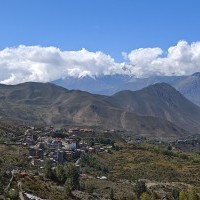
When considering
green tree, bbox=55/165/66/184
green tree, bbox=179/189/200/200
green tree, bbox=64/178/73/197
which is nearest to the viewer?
green tree, bbox=64/178/73/197

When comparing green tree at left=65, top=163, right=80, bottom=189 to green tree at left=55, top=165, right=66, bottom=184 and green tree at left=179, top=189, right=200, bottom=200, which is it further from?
green tree at left=179, top=189, right=200, bottom=200

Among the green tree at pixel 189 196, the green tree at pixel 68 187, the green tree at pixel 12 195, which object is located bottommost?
the green tree at pixel 189 196

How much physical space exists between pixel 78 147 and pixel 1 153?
51989mm

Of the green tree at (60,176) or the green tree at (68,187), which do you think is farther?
the green tree at (60,176)

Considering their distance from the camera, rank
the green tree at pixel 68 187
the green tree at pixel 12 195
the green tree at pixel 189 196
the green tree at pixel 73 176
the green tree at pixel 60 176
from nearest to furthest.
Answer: the green tree at pixel 12 195 < the green tree at pixel 68 187 < the green tree at pixel 189 196 < the green tree at pixel 73 176 < the green tree at pixel 60 176

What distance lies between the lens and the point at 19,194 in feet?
252

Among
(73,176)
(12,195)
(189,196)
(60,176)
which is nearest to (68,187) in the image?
(73,176)

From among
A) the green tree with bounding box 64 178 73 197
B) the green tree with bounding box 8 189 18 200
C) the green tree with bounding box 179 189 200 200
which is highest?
the green tree with bounding box 8 189 18 200

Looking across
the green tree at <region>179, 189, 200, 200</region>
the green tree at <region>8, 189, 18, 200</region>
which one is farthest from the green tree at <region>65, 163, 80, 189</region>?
the green tree at <region>8, 189, 18, 200</region>

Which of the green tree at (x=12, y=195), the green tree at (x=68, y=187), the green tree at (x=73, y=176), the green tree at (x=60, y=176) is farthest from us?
the green tree at (x=60, y=176)

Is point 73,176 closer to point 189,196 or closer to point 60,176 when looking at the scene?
point 60,176

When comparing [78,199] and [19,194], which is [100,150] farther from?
[19,194]

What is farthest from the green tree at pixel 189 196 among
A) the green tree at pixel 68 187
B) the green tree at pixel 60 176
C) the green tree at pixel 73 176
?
the green tree at pixel 60 176

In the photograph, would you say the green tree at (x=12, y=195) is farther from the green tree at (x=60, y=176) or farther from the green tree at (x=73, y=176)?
the green tree at (x=60, y=176)
